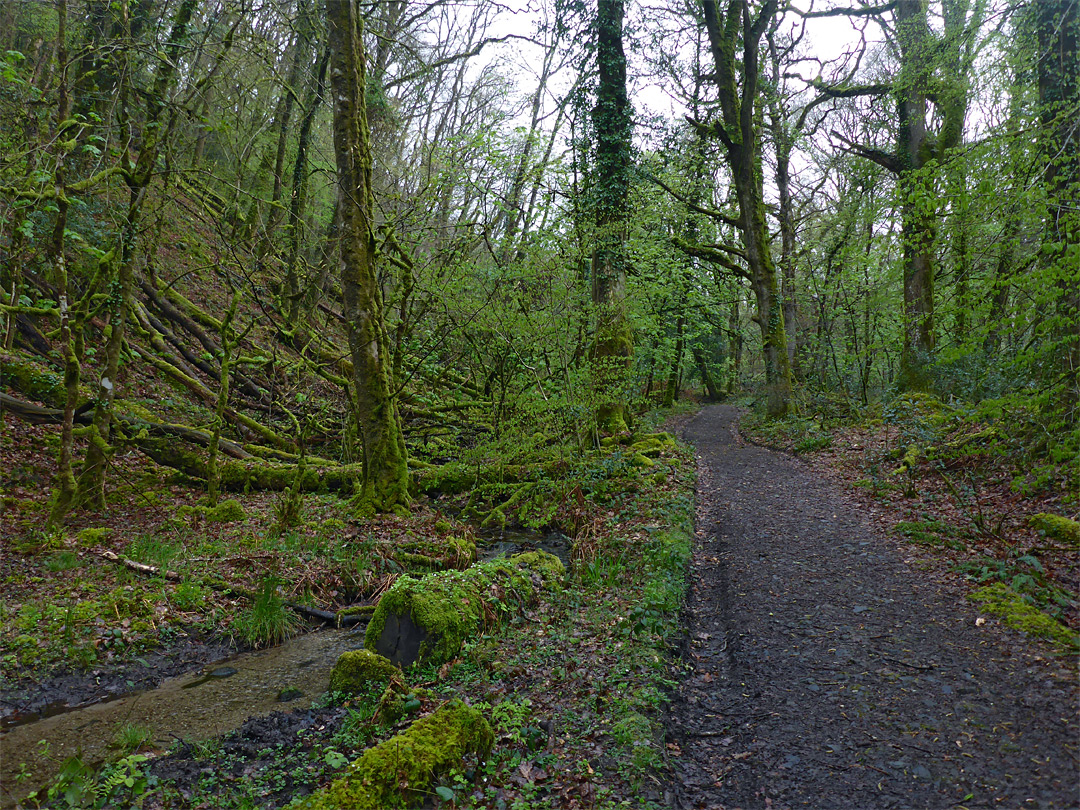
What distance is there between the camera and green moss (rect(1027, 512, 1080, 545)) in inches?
212

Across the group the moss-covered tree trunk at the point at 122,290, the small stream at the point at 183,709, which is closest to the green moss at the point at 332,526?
the small stream at the point at 183,709

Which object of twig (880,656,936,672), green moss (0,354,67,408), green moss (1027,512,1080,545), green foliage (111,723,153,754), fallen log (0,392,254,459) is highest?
green moss (0,354,67,408)

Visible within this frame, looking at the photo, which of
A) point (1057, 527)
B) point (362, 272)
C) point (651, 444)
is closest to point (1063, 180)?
point (1057, 527)

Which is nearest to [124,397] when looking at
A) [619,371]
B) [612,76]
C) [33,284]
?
[33,284]

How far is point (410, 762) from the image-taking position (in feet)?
10.4

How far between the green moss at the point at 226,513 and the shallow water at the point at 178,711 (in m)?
3.28

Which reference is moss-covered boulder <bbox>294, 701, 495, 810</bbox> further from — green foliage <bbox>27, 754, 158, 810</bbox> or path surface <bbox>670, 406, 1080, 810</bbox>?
path surface <bbox>670, 406, 1080, 810</bbox>

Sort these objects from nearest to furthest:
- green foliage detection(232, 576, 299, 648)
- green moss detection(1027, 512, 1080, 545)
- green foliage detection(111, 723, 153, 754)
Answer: green foliage detection(111, 723, 153, 754), green moss detection(1027, 512, 1080, 545), green foliage detection(232, 576, 299, 648)

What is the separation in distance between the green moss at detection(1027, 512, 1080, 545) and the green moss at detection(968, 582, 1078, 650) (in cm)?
106

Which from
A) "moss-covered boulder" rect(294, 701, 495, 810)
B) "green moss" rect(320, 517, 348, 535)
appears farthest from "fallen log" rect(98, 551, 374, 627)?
"moss-covered boulder" rect(294, 701, 495, 810)

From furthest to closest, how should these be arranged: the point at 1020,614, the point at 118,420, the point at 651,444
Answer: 1. the point at 651,444
2. the point at 118,420
3. the point at 1020,614

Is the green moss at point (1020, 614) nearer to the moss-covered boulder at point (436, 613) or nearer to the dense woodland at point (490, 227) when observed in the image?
the dense woodland at point (490, 227)

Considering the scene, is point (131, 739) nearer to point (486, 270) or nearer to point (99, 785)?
point (99, 785)

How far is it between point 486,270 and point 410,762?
8.32 m
